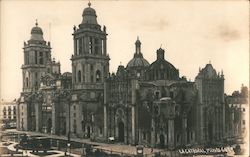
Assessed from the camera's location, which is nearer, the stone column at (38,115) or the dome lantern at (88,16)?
the dome lantern at (88,16)

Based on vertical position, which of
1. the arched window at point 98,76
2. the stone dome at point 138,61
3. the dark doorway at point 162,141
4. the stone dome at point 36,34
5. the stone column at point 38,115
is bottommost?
the dark doorway at point 162,141

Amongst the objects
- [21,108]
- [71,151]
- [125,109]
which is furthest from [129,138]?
[21,108]

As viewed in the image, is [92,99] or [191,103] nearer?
[191,103]

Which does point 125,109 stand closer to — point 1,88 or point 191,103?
point 191,103

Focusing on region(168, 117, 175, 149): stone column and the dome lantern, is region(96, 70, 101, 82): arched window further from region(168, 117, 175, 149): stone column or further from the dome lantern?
region(168, 117, 175, 149): stone column

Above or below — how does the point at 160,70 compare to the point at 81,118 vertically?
above

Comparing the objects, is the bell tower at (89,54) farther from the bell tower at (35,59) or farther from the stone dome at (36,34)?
the stone dome at (36,34)

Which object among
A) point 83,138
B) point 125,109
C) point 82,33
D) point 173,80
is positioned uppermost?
point 82,33

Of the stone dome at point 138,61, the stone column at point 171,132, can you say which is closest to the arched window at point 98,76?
the stone dome at point 138,61
